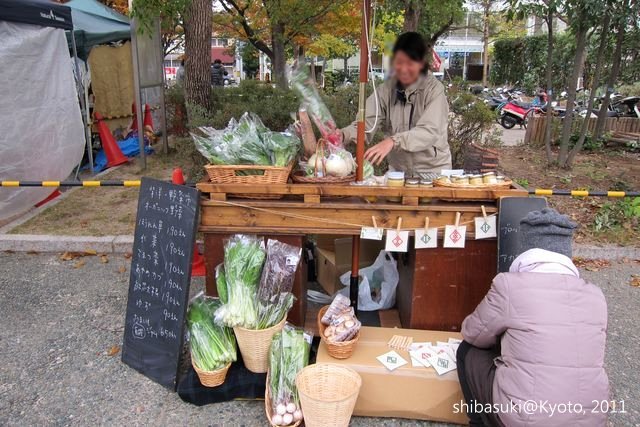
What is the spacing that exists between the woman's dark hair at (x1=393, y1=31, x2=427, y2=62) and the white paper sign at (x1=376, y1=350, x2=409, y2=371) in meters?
1.78

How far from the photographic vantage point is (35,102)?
616 centimetres

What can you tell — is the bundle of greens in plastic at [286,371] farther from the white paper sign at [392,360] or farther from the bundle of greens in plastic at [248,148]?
the bundle of greens in plastic at [248,148]

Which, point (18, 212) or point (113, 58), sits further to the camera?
point (113, 58)

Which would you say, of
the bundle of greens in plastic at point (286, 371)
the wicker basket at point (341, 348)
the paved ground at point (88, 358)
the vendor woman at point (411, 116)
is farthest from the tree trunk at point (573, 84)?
the bundle of greens in plastic at point (286, 371)

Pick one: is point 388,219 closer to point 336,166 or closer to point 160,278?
point 336,166

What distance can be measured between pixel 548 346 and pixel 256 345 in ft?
4.88

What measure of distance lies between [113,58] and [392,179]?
830 centimetres

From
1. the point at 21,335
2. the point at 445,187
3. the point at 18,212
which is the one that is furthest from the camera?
the point at 18,212

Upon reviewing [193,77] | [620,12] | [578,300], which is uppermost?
[620,12]

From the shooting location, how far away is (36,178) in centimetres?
609

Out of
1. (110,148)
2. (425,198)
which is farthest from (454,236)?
(110,148)

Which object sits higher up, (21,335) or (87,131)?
(87,131)

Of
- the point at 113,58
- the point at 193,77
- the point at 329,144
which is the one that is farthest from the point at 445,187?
the point at 113,58

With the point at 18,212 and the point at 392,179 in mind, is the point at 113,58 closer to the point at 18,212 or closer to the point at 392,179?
the point at 18,212
